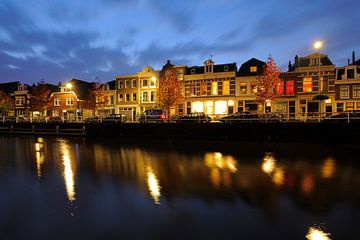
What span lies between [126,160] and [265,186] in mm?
8562

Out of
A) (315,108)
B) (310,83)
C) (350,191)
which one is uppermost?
(310,83)

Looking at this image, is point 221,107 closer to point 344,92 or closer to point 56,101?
point 344,92

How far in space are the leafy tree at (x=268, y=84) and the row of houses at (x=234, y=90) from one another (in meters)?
1.96

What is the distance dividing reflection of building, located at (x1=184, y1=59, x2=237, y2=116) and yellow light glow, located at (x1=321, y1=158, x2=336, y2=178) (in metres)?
27.6

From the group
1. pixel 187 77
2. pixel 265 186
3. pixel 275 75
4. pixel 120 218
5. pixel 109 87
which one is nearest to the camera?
pixel 120 218

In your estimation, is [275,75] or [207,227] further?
[275,75]

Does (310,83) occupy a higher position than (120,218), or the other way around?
(310,83)

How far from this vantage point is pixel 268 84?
35250 millimetres

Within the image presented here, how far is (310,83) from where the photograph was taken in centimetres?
3747

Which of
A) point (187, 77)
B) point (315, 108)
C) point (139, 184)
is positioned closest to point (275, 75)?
point (315, 108)

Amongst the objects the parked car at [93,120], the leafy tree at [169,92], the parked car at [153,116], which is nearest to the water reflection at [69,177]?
the parked car at [153,116]

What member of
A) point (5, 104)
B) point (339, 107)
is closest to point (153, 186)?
A: point (339, 107)

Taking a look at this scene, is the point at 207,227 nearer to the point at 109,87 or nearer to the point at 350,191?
the point at 350,191

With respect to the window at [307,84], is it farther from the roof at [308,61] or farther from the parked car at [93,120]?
the parked car at [93,120]
